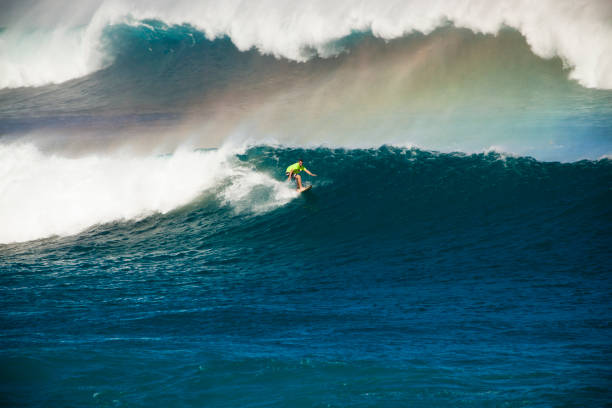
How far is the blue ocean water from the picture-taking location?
6059 mm

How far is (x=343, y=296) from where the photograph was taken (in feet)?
29.1

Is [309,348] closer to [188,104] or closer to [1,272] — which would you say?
[1,272]

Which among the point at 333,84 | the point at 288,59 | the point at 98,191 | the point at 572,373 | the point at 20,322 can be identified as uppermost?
the point at 288,59

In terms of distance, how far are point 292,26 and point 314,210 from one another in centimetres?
1335

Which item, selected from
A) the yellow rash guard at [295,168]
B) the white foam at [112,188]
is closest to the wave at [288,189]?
the white foam at [112,188]

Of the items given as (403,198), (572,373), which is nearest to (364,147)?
(403,198)

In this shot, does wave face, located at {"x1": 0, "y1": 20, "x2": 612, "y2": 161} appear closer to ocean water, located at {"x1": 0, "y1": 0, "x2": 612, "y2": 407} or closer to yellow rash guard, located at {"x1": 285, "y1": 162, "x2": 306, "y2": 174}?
ocean water, located at {"x1": 0, "y1": 0, "x2": 612, "y2": 407}

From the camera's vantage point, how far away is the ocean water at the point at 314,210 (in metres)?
6.41

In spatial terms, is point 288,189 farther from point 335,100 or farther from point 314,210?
point 335,100

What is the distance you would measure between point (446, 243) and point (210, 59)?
58.9 ft

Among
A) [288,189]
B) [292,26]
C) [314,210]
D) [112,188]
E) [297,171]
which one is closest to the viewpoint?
[314,210]

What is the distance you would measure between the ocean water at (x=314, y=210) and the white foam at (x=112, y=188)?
3.1 inches

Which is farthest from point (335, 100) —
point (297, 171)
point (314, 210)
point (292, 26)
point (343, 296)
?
point (343, 296)

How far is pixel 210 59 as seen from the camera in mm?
25203
